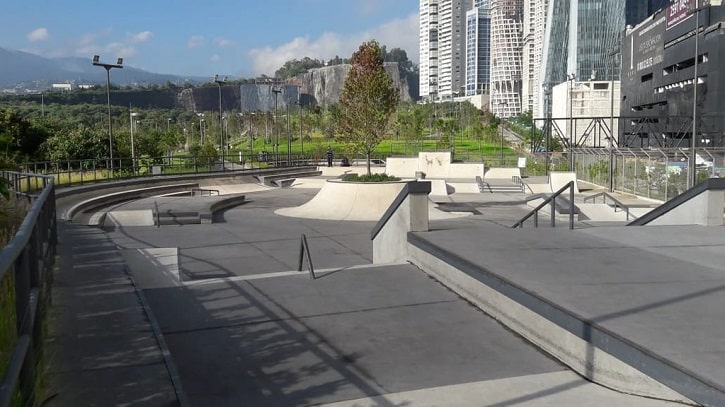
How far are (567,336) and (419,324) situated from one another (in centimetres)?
169

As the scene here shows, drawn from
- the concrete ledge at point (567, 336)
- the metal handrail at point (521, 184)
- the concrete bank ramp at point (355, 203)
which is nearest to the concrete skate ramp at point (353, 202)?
the concrete bank ramp at point (355, 203)

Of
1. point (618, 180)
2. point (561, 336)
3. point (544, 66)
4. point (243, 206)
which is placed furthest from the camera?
point (544, 66)

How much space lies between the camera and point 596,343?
5578mm

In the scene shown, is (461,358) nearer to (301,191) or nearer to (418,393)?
(418,393)

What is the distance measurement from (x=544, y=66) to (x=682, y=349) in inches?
6414

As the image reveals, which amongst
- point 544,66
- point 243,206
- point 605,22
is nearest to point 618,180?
point 243,206

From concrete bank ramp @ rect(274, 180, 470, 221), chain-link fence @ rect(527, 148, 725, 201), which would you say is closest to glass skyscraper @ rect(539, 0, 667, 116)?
chain-link fence @ rect(527, 148, 725, 201)

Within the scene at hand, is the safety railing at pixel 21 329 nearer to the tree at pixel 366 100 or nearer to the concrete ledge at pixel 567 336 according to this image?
the concrete ledge at pixel 567 336

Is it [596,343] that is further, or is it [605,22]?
[605,22]

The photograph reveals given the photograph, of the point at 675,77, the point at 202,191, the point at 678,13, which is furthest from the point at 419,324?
the point at 675,77

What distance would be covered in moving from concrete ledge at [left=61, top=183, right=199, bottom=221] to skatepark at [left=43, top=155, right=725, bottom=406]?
9.24m

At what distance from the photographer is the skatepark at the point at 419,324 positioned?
514cm

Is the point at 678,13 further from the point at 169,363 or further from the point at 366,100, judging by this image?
the point at 169,363

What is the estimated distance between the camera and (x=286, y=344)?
6.59 m
